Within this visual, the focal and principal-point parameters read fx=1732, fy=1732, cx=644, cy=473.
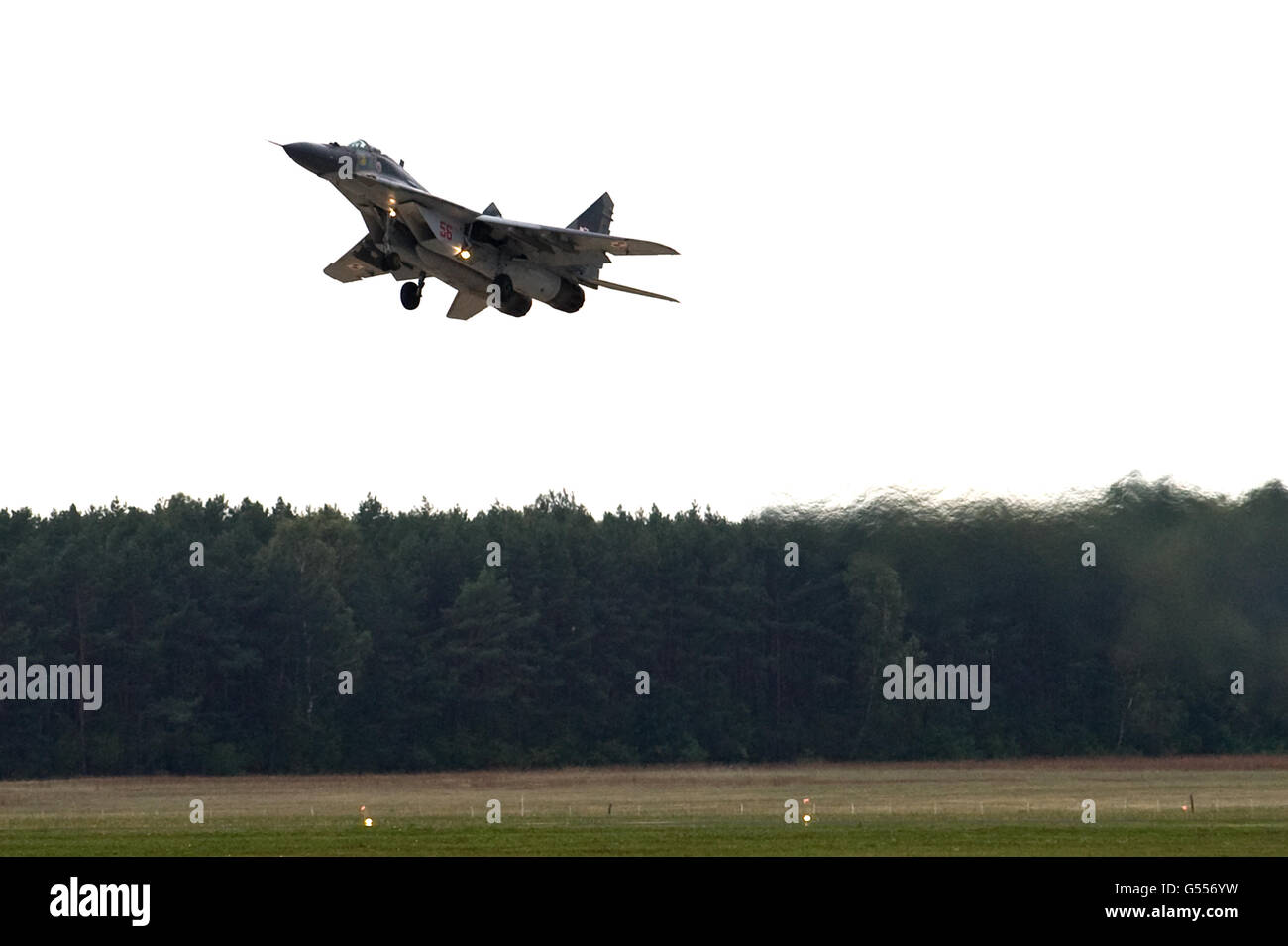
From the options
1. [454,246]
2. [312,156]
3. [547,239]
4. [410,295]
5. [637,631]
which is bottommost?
[637,631]

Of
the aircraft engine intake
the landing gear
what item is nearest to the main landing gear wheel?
the landing gear

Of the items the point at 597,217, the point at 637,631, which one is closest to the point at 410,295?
the point at 597,217

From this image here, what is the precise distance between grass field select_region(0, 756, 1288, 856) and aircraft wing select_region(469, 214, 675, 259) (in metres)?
10.8

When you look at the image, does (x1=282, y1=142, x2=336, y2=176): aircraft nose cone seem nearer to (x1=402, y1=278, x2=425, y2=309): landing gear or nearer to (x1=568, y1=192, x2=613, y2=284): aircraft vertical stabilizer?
(x1=402, y1=278, x2=425, y2=309): landing gear

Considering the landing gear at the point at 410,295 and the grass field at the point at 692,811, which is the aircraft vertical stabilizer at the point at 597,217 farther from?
Answer: the grass field at the point at 692,811

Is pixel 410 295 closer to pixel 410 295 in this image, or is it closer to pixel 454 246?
pixel 410 295

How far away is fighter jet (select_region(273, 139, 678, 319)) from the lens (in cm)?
3147

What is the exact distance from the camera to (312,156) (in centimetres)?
3100

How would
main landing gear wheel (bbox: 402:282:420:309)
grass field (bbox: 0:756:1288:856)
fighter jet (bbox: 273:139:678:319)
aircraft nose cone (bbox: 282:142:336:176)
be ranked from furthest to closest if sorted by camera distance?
main landing gear wheel (bbox: 402:282:420:309), fighter jet (bbox: 273:139:678:319), aircraft nose cone (bbox: 282:142:336:176), grass field (bbox: 0:756:1288:856)

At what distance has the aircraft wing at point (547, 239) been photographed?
1259 inches

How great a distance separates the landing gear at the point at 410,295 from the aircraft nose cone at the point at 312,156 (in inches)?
114

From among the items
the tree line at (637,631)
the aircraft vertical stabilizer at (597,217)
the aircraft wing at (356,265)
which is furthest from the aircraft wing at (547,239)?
the tree line at (637,631)

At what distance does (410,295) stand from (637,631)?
32887mm
